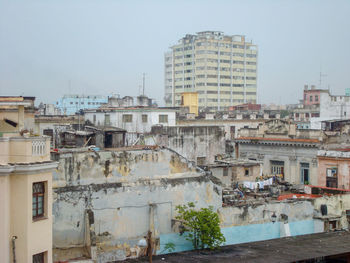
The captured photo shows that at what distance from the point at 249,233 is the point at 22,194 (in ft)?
44.1

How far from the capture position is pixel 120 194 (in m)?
22.6

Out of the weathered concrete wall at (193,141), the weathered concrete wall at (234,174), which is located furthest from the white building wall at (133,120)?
the weathered concrete wall at (234,174)

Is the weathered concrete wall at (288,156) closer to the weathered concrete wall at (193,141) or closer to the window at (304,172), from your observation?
the window at (304,172)

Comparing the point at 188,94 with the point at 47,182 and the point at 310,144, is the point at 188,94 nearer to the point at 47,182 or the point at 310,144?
the point at 310,144

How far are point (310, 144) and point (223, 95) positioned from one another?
91805mm

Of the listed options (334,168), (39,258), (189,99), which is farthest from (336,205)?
(189,99)

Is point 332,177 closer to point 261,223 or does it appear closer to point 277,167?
point 277,167

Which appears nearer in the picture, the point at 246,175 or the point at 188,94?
the point at 246,175

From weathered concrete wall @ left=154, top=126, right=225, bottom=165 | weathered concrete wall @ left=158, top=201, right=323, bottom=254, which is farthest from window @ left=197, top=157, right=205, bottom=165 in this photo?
weathered concrete wall @ left=158, top=201, right=323, bottom=254

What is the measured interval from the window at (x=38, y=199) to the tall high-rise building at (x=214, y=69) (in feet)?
356

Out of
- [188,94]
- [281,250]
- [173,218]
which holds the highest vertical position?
[188,94]

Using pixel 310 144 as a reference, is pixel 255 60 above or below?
above

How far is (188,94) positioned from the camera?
7069cm

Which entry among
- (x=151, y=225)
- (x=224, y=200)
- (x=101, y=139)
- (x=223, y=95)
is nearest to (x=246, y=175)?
(x=224, y=200)
